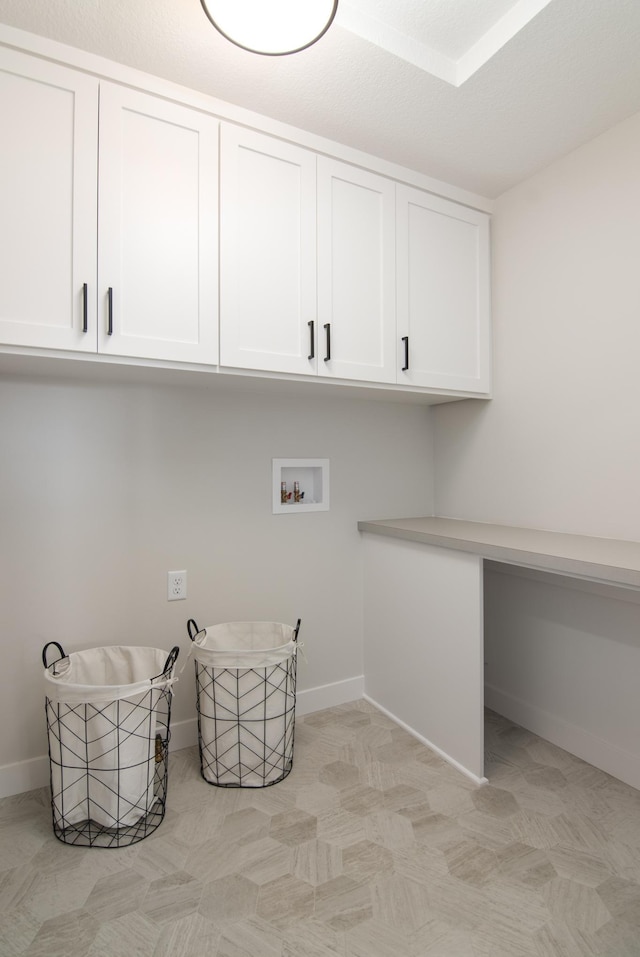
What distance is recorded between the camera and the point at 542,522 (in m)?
2.07

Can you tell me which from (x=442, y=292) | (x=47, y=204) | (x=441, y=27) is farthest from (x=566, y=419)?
(x=47, y=204)

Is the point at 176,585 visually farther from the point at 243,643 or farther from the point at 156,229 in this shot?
the point at 156,229

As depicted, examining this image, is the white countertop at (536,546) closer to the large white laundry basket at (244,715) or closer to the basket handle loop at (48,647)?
the large white laundry basket at (244,715)

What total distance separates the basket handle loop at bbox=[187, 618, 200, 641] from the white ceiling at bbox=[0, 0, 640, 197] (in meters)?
1.80

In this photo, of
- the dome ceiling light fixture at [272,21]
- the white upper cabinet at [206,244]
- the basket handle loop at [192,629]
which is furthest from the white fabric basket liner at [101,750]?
the dome ceiling light fixture at [272,21]

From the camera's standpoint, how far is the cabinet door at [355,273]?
1825 mm

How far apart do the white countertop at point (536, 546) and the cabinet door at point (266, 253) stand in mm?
781

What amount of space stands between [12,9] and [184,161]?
1.68 ft

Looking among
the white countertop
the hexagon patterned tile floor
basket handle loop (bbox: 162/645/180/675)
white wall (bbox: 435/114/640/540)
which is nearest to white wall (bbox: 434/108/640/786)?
white wall (bbox: 435/114/640/540)

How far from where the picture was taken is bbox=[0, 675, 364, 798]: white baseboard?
1.70 m

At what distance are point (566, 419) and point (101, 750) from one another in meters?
1.95

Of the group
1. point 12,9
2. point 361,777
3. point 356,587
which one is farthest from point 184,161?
point 361,777

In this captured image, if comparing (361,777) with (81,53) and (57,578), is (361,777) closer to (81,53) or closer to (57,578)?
(57,578)

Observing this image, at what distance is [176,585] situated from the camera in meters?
1.97
